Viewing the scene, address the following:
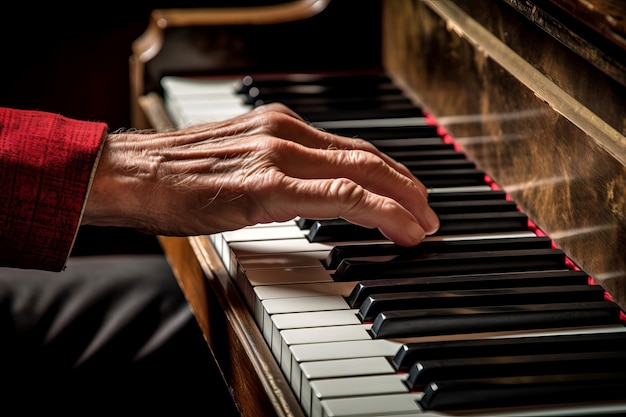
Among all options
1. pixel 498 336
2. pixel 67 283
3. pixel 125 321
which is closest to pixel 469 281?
pixel 498 336

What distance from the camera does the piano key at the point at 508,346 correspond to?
1.05m

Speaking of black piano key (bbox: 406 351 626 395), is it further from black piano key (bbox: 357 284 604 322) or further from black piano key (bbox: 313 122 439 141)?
black piano key (bbox: 313 122 439 141)

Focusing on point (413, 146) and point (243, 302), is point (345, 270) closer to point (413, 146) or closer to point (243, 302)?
point (243, 302)

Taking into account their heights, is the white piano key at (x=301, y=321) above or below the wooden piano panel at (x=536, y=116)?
below

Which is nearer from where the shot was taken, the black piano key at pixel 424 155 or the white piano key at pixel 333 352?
the white piano key at pixel 333 352

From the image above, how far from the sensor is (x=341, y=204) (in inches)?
50.4

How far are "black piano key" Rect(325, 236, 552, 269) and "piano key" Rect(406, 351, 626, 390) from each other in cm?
30

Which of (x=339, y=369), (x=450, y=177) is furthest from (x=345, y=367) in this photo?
(x=450, y=177)

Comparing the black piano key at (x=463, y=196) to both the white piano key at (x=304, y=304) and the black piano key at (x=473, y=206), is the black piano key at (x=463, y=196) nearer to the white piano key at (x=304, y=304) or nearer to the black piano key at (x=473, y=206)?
the black piano key at (x=473, y=206)

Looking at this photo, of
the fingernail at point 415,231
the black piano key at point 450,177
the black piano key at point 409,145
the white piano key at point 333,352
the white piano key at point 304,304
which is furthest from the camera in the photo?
the black piano key at point 409,145

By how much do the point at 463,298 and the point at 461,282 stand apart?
0.05m

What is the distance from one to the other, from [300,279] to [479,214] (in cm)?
32

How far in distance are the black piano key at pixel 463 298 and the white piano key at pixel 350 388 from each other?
138mm

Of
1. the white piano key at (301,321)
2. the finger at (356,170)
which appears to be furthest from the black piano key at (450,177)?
the white piano key at (301,321)
